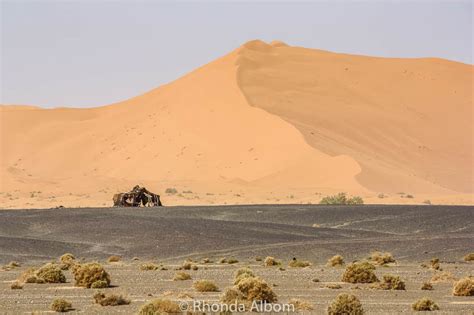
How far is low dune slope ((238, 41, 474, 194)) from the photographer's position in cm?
9062

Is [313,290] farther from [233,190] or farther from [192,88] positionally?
[192,88]

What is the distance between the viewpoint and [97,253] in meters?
36.2

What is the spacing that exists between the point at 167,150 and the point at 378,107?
2453 cm

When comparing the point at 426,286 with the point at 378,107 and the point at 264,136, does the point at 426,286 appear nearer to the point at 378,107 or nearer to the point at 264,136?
the point at 264,136

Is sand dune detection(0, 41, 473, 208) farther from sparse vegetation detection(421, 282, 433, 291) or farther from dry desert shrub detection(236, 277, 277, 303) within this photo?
dry desert shrub detection(236, 277, 277, 303)

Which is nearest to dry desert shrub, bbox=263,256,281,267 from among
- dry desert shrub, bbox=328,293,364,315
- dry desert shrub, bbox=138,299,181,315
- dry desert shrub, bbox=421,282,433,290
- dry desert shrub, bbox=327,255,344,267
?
dry desert shrub, bbox=327,255,344,267

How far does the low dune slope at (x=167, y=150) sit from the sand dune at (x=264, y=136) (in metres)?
0.17

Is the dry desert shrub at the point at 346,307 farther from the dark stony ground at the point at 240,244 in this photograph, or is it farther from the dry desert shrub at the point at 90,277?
the dry desert shrub at the point at 90,277

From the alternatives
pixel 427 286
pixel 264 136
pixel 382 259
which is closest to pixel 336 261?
pixel 382 259

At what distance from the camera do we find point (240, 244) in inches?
1501

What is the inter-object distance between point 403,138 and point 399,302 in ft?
263

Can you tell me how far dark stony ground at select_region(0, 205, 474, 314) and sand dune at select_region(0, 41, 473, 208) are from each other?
22420 mm

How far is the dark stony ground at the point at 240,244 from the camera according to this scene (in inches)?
907

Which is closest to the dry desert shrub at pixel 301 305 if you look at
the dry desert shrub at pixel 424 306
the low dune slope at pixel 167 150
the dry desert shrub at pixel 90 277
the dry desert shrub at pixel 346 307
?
the dry desert shrub at pixel 424 306
